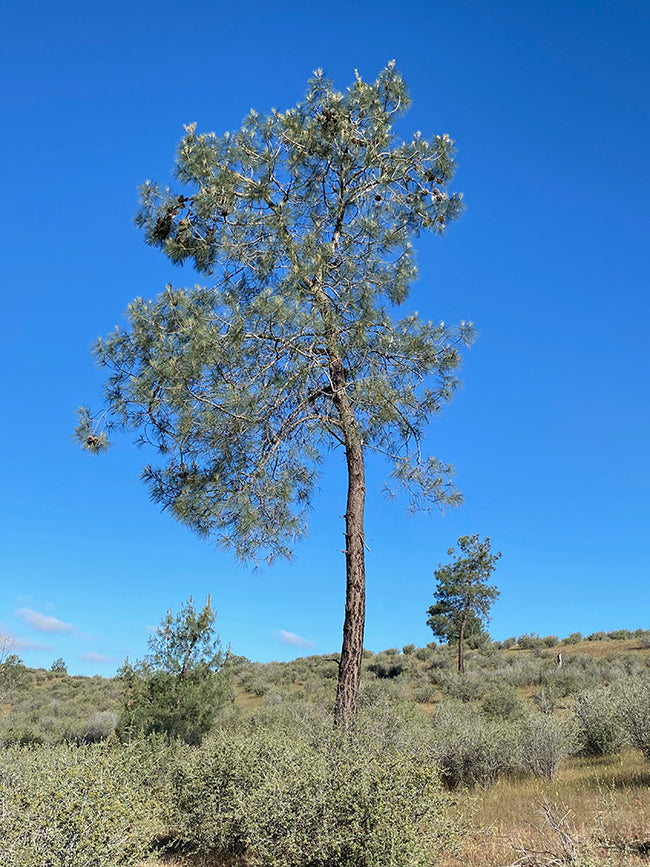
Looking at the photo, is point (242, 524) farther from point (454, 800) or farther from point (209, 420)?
point (454, 800)

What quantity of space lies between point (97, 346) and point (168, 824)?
709 cm

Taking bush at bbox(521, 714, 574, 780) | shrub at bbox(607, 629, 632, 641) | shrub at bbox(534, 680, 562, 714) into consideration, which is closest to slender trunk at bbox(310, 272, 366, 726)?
bush at bbox(521, 714, 574, 780)

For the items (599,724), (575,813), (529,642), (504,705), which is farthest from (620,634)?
(575,813)

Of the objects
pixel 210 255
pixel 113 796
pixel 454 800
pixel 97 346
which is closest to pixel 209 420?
pixel 97 346

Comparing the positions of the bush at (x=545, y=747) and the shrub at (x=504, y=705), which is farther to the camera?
the shrub at (x=504, y=705)

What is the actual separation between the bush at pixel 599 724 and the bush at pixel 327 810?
6.82 meters

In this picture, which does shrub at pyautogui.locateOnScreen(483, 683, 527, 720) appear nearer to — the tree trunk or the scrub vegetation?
the scrub vegetation

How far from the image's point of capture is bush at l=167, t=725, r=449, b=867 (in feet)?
16.6

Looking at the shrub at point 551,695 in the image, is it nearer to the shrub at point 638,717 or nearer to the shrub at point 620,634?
the shrub at point 638,717

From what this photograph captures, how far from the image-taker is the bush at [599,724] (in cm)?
1160

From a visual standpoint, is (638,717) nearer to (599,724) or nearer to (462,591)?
(599,724)

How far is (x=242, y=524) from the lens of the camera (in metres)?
9.29

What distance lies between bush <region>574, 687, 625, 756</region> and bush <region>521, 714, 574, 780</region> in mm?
1618

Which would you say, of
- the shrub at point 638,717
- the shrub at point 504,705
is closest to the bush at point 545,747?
the shrub at point 638,717
